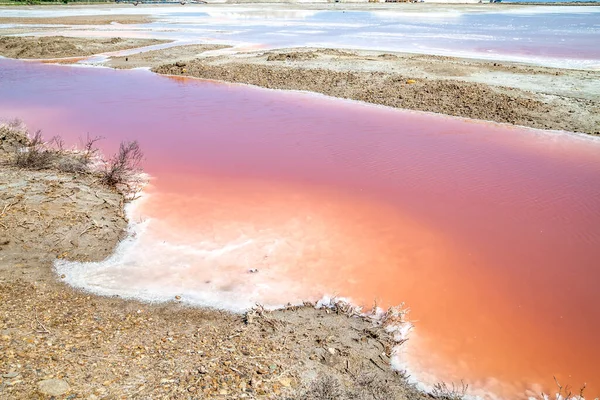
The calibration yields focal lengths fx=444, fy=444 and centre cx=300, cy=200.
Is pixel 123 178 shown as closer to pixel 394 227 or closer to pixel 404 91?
pixel 394 227

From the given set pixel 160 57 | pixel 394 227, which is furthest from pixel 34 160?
pixel 160 57

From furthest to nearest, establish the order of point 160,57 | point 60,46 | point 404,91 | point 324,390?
1. point 60,46
2. point 160,57
3. point 404,91
4. point 324,390

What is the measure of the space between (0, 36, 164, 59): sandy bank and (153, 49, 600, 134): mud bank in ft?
27.8

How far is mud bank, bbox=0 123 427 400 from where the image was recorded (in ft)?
13.4

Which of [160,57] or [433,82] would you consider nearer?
[433,82]

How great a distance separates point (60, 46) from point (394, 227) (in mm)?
26478

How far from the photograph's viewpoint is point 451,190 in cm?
910

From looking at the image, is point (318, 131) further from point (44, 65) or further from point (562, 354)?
point (44, 65)

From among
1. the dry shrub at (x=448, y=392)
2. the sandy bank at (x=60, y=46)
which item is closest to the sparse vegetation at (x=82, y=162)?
the dry shrub at (x=448, y=392)

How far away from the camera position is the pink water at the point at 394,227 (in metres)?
5.53

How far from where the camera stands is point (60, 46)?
87.2 feet

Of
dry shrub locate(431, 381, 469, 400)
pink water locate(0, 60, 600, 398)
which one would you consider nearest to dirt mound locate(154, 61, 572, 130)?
pink water locate(0, 60, 600, 398)

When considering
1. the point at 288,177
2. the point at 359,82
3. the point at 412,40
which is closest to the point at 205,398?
the point at 288,177

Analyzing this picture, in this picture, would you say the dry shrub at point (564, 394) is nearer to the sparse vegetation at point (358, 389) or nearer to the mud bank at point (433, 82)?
the sparse vegetation at point (358, 389)
